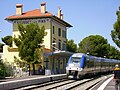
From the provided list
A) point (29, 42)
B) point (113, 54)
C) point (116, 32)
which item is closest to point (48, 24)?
point (29, 42)

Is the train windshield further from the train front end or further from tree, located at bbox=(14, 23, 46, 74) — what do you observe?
tree, located at bbox=(14, 23, 46, 74)

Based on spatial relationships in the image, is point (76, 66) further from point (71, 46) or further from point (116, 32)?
point (71, 46)

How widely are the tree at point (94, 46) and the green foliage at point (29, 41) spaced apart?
40631 mm

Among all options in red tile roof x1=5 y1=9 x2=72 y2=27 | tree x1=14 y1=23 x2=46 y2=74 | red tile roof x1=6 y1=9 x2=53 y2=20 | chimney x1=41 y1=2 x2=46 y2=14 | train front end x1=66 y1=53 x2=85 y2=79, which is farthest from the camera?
chimney x1=41 y1=2 x2=46 y2=14

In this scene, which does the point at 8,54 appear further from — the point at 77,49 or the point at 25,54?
the point at 77,49

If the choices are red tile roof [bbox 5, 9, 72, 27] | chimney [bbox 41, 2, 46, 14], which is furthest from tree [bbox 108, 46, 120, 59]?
chimney [bbox 41, 2, 46, 14]

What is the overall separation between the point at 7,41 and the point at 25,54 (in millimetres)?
37559

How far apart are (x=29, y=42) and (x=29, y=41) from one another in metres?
0.21

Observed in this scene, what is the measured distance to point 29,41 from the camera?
4547 centimetres

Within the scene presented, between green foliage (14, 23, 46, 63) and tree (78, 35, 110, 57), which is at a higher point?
tree (78, 35, 110, 57)

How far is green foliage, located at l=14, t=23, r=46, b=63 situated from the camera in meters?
44.9

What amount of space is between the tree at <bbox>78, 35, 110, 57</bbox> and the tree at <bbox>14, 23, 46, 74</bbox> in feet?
133

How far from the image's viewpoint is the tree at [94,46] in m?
86.9

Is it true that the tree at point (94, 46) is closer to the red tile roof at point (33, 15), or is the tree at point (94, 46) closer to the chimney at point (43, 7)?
the red tile roof at point (33, 15)
